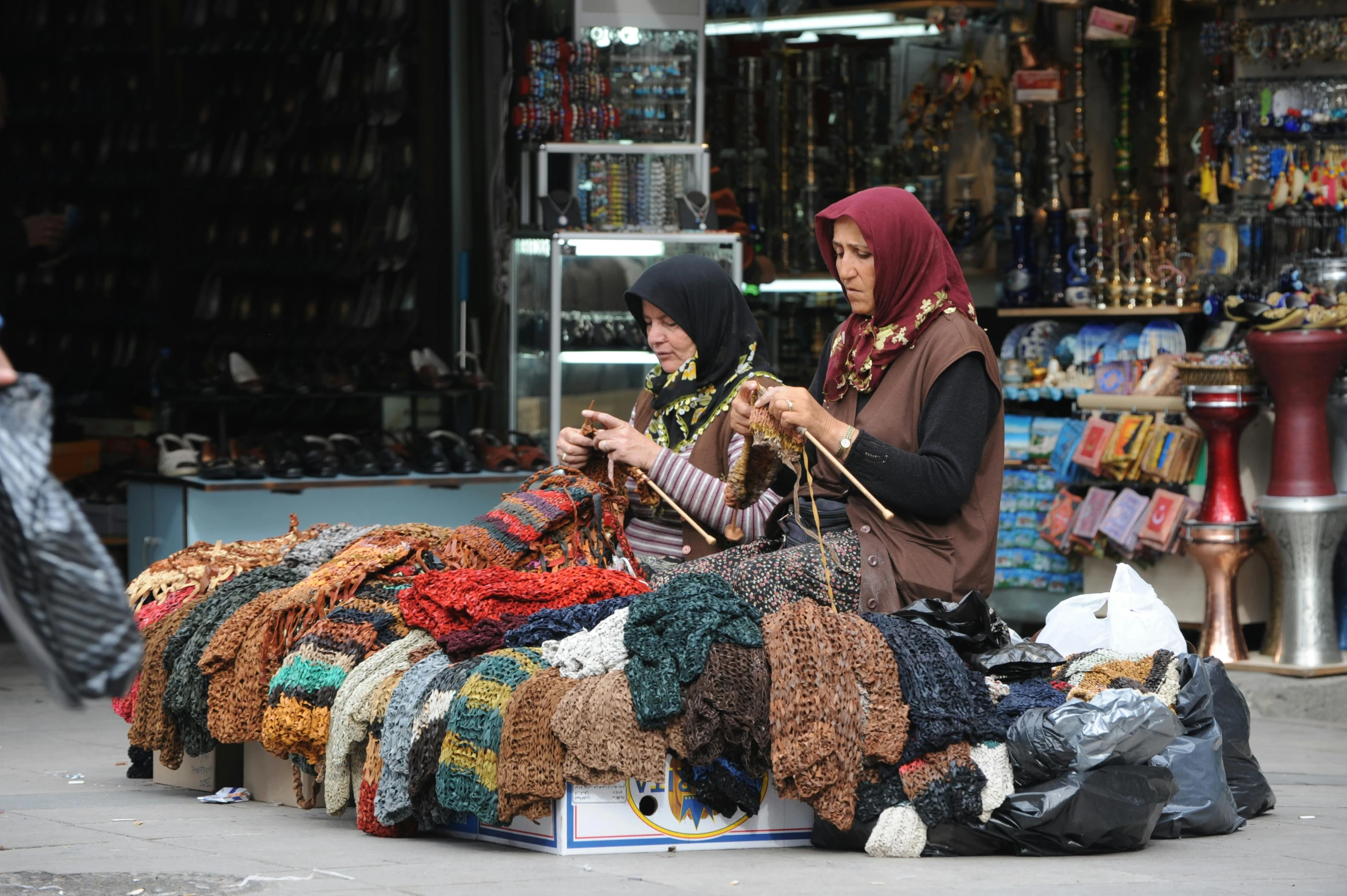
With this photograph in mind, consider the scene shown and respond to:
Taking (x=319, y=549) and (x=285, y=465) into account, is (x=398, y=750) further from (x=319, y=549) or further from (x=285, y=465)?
(x=285, y=465)

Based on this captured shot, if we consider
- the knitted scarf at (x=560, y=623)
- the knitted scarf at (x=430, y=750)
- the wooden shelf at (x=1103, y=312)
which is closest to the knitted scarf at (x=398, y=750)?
the knitted scarf at (x=430, y=750)

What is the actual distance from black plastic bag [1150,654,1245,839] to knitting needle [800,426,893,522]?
72cm

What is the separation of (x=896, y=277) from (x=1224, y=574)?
2.86 metres

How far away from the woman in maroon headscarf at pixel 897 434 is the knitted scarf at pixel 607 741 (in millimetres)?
475

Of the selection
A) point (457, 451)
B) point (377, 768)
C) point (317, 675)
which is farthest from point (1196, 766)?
point (457, 451)

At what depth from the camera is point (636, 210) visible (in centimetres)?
776

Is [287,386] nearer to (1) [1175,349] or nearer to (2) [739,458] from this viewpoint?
(1) [1175,349]

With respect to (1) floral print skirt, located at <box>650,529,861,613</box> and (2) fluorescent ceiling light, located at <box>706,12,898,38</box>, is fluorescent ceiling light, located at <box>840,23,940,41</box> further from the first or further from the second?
(1) floral print skirt, located at <box>650,529,861,613</box>

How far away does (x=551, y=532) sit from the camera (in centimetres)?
432

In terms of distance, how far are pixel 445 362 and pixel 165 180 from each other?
162cm

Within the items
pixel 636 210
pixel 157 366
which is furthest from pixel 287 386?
pixel 636 210

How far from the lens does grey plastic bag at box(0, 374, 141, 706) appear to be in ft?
8.17

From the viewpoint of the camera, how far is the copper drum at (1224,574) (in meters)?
6.34

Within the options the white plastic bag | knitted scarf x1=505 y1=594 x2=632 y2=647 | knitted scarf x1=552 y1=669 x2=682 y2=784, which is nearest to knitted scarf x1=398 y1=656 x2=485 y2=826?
knitted scarf x1=505 y1=594 x2=632 y2=647
